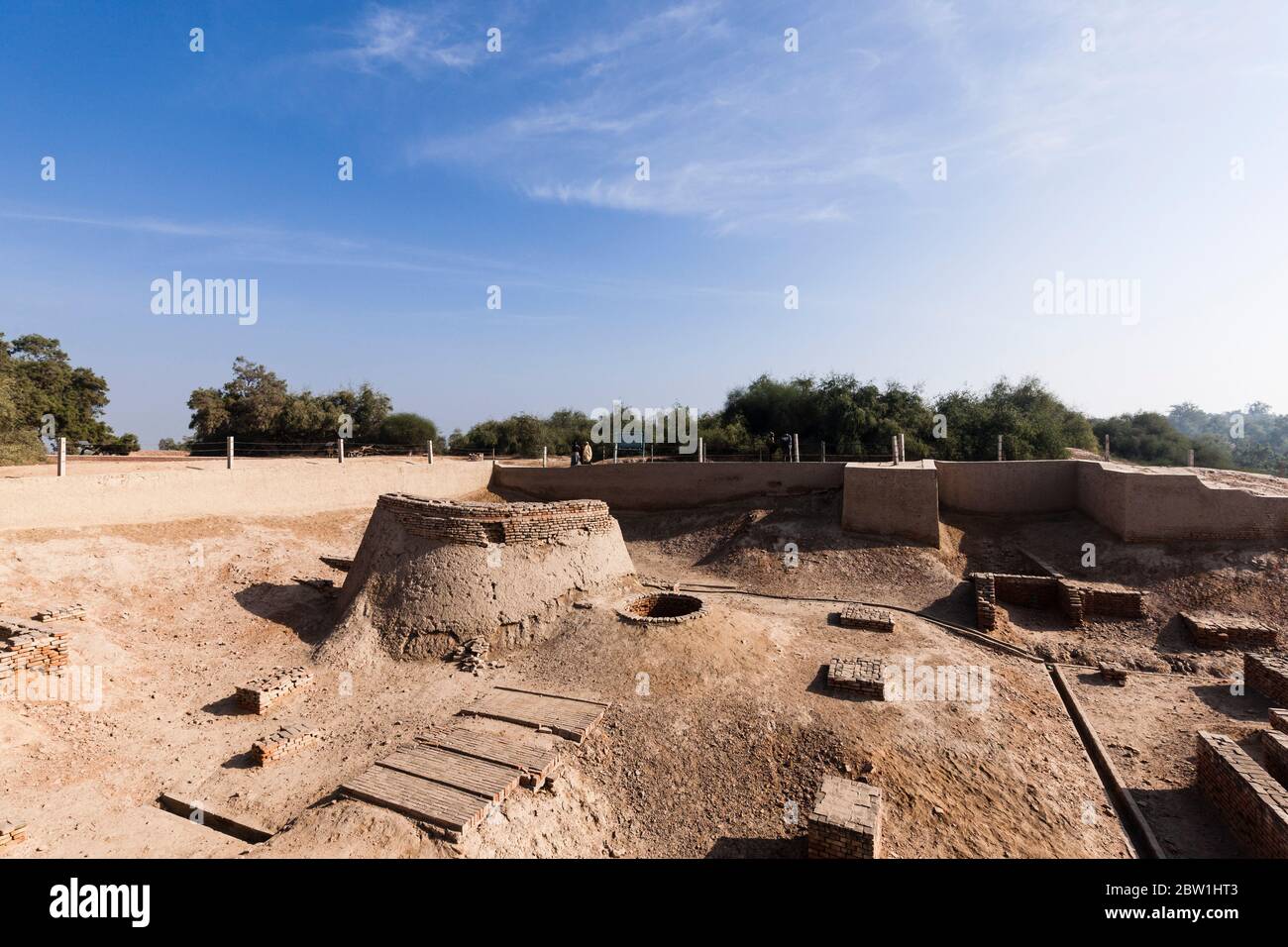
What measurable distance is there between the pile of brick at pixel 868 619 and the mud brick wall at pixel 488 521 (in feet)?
17.3

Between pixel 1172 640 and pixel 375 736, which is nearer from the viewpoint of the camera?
pixel 375 736

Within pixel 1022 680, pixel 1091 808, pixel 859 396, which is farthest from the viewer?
pixel 859 396

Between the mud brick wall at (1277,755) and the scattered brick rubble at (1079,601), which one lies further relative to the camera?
the scattered brick rubble at (1079,601)

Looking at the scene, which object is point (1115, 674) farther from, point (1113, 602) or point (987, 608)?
point (1113, 602)

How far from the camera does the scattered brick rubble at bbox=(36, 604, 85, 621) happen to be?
880 centimetres

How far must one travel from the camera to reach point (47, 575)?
10.1m

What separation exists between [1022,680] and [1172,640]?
360cm

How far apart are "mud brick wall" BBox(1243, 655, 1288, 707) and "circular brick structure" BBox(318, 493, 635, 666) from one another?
990 cm

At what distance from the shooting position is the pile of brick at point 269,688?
7906 mm

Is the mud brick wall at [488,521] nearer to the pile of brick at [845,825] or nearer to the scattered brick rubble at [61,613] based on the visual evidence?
the scattered brick rubble at [61,613]

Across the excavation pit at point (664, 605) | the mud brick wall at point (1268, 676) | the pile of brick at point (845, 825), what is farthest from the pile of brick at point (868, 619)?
the pile of brick at point (845, 825)

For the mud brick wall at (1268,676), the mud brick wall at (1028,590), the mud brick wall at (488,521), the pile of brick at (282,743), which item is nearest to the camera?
the pile of brick at (282,743)
